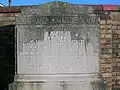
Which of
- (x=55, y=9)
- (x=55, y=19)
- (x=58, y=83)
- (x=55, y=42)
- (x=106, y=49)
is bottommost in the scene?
(x=58, y=83)

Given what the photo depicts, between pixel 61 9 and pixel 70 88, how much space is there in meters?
1.47

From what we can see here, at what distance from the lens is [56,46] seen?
688 cm

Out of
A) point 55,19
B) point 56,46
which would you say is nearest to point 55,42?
point 56,46

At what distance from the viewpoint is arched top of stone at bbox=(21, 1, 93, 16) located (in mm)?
6910

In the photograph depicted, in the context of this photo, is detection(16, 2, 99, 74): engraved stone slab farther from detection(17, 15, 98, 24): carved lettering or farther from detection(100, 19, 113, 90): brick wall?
detection(100, 19, 113, 90): brick wall

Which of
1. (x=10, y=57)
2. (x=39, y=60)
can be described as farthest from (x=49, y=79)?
(x=10, y=57)

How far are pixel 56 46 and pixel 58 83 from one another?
0.68 meters

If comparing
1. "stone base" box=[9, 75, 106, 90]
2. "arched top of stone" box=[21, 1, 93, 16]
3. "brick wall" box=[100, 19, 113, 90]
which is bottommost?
"stone base" box=[9, 75, 106, 90]

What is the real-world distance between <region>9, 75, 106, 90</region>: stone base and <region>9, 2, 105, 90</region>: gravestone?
0.02 metres

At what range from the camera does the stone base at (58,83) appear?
673cm

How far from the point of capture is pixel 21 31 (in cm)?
689

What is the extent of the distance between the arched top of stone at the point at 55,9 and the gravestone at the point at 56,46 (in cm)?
2

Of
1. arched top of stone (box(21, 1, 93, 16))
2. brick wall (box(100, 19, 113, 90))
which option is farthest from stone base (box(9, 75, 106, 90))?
brick wall (box(100, 19, 113, 90))

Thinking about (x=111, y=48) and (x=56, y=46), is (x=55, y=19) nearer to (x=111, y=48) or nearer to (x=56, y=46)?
(x=56, y=46)
